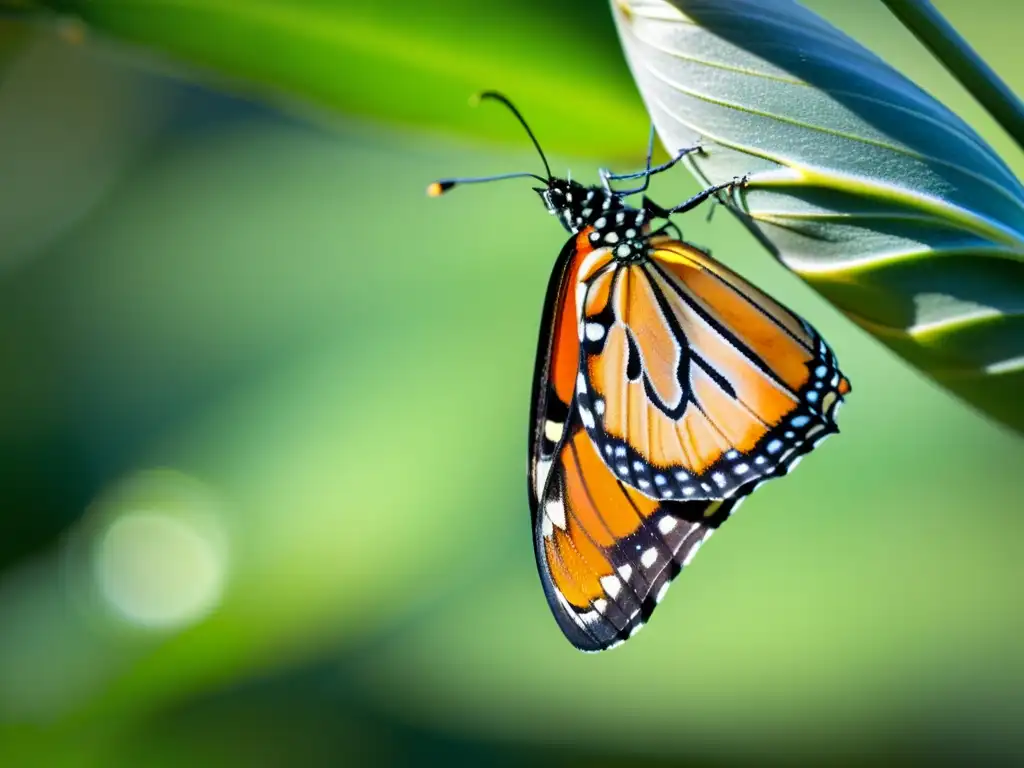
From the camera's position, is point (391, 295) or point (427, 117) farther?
point (391, 295)

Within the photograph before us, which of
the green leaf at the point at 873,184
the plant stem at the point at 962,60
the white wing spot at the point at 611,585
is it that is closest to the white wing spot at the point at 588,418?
the white wing spot at the point at 611,585

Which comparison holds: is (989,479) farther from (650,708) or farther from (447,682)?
(447,682)

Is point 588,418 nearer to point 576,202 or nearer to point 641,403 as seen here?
point 641,403

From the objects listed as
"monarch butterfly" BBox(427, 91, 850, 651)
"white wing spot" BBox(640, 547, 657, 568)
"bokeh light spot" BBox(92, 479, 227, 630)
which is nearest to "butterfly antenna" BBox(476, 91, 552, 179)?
"monarch butterfly" BBox(427, 91, 850, 651)

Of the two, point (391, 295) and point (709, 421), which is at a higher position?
point (391, 295)

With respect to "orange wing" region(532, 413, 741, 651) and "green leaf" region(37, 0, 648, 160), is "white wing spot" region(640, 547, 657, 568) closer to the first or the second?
"orange wing" region(532, 413, 741, 651)

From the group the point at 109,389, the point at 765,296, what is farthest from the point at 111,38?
the point at 109,389
